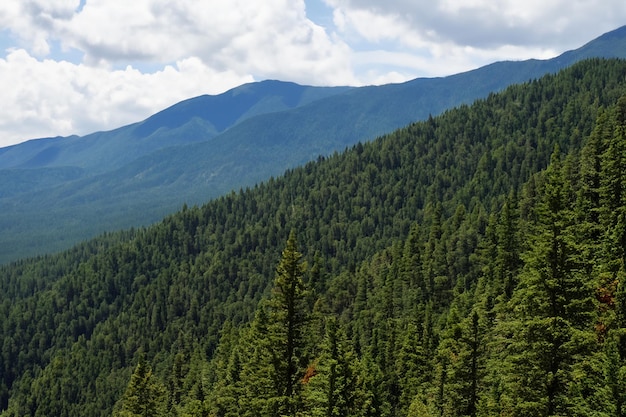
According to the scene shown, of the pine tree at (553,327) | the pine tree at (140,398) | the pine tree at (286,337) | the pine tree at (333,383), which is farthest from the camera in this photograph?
the pine tree at (140,398)

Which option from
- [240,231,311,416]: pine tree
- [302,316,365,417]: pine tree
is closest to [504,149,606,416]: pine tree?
[302,316,365,417]: pine tree

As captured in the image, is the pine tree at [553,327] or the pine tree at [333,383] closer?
the pine tree at [553,327]

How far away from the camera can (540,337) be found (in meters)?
23.7

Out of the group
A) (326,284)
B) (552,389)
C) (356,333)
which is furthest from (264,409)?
(326,284)

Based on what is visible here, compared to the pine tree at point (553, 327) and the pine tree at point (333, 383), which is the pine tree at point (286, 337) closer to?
the pine tree at point (333, 383)

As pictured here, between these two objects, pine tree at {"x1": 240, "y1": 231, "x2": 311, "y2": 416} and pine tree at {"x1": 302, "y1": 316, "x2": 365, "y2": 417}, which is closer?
pine tree at {"x1": 302, "y1": 316, "x2": 365, "y2": 417}

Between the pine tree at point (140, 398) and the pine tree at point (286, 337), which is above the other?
the pine tree at point (286, 337)

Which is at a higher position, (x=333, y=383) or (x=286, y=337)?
(x=286, y=337)

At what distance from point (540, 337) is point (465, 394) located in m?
9.57

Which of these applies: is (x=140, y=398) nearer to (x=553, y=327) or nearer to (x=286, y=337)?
(x=286, y=337)

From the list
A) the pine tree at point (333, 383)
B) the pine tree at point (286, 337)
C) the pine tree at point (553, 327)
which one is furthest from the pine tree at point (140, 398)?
the pine tree at point (553, 327)

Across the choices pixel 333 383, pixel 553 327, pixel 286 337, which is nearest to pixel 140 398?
pixel 286 337

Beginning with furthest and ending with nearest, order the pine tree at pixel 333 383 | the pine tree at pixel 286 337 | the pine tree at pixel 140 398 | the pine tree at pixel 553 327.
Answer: the pine tree at pixel 140 398
the pine tree at pixel 286 337
the pine tree at pixel 333 383
the pine tree at pixel 553 327

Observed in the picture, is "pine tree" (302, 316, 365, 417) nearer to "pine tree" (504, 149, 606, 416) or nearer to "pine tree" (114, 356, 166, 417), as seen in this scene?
"pine tree" (504, 149, 606, 416)
